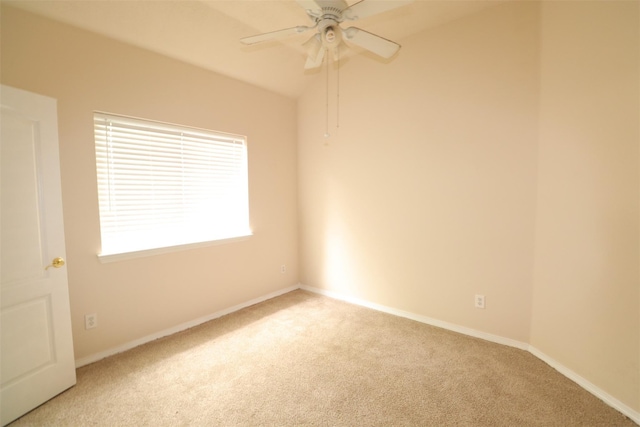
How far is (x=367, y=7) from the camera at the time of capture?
142cm

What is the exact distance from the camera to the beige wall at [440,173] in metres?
2.28

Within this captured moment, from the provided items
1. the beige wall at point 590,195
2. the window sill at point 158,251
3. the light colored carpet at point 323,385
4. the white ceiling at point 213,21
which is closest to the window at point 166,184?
the window sill at point 158,251

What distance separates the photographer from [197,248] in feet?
9.35

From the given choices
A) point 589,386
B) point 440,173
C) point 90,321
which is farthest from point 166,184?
point 589,386

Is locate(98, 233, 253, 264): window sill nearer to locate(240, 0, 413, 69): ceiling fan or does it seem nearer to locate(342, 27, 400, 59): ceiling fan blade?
locate(240, 0, 413, 69): ceiling fan

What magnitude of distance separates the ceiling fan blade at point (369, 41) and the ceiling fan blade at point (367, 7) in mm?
81

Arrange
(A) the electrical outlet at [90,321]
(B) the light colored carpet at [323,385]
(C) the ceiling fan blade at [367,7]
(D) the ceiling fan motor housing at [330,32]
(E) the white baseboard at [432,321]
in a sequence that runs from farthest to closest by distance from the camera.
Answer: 1. (E) the white baseboard at [432,321]
2. (A) the electrical outlet at [90,321]
3. (B) the light colored carpet at [323,385]
4. (D) the ceiling fan motor housing at [330,32]
5. (C) the ceiling fan blade at [367,7]

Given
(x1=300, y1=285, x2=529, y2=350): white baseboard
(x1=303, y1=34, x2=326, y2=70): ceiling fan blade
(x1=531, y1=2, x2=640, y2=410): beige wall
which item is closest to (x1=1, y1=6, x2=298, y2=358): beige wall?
(x1=300, y1=285, x2=529, y2=350): white baseboard

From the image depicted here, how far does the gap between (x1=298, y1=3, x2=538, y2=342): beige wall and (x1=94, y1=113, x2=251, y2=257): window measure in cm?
112

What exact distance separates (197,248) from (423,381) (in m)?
2.35

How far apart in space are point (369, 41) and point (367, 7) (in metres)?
0.24

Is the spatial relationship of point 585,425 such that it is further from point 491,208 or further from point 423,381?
point 491,208

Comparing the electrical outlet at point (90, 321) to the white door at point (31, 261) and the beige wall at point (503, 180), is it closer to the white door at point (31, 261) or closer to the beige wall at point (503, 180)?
the white door at point (31, 261)

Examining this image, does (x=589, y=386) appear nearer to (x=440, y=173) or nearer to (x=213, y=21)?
(x=440, y=173)
